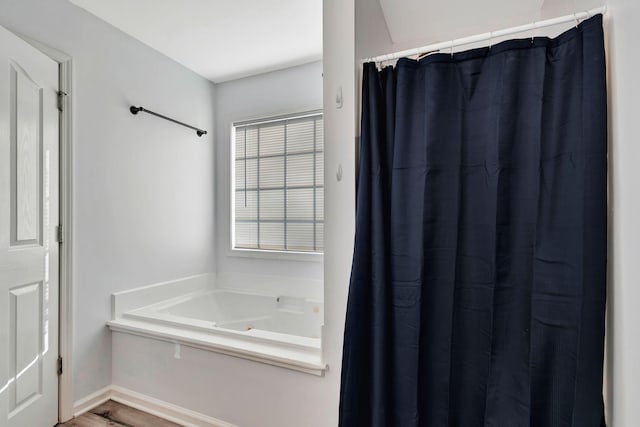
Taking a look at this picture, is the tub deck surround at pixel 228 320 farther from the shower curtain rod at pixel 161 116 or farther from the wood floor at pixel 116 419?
the shower curtain rod at pixel 161 116

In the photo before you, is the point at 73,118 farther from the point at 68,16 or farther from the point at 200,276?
the point at 200,276

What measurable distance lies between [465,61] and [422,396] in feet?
4.28

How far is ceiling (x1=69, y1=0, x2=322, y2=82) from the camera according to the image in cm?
207

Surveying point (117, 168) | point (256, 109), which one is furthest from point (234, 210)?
point (117, 168)

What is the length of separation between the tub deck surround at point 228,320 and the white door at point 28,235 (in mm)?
455

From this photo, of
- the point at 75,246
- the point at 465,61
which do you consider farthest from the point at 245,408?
the point at 465,61

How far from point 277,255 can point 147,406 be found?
141cm

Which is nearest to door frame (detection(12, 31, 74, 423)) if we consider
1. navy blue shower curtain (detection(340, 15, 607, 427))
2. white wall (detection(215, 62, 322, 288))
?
white wall (detection(215, 62, 322, 288))

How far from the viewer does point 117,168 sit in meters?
2.31

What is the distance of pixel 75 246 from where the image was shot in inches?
79.3

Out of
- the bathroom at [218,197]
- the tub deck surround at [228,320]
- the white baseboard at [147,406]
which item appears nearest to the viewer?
the bathroom at [218,197]

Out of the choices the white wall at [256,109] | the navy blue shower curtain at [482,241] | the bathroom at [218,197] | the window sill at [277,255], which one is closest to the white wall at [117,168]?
the bathroom at [218,197]

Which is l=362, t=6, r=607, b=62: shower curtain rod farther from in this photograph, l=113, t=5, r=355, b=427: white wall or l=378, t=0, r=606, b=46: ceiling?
l=378, t=0, r=606, b=46: ceiling

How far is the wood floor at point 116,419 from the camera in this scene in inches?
75.9
